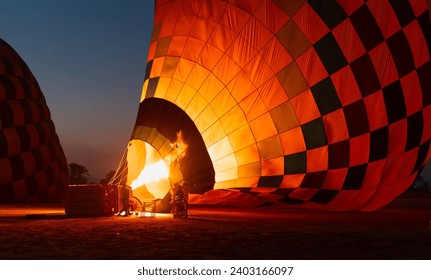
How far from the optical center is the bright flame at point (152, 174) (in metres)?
8.65

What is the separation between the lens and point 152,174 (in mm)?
8859

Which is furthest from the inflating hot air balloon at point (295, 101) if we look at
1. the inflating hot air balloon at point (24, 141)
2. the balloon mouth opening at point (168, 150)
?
the inflating hot air balloon at point (24, 141)

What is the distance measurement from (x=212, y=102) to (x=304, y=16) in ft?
6.26

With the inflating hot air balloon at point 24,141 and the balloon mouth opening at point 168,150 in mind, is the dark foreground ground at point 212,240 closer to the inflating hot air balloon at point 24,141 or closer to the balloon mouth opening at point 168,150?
the balloon mouth opening at point 168,150

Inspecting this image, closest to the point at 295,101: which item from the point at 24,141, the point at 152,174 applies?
the point at 152,174

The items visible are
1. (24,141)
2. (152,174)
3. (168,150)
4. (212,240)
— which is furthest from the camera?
(24,141)

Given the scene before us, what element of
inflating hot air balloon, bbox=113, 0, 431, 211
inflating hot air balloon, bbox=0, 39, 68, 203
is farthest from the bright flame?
inflating hot air balloon, bbox=0, 39, 68, 203

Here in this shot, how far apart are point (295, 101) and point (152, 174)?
8.87 feet

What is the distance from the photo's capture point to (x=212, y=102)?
8.35 metres

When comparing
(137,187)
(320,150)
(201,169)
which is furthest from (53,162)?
(320,150)

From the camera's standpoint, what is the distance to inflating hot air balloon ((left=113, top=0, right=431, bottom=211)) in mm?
7680

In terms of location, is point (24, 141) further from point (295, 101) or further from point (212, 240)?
point (212, 240)

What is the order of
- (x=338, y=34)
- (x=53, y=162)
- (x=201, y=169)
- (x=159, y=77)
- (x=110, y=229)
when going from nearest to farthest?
(x=110, y=229) < (x=338, y=34) < (x=201, y=169) < (x=159, y=77) < (x=53, y=162)

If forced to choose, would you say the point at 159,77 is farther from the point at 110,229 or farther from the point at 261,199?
the point at 110,229
